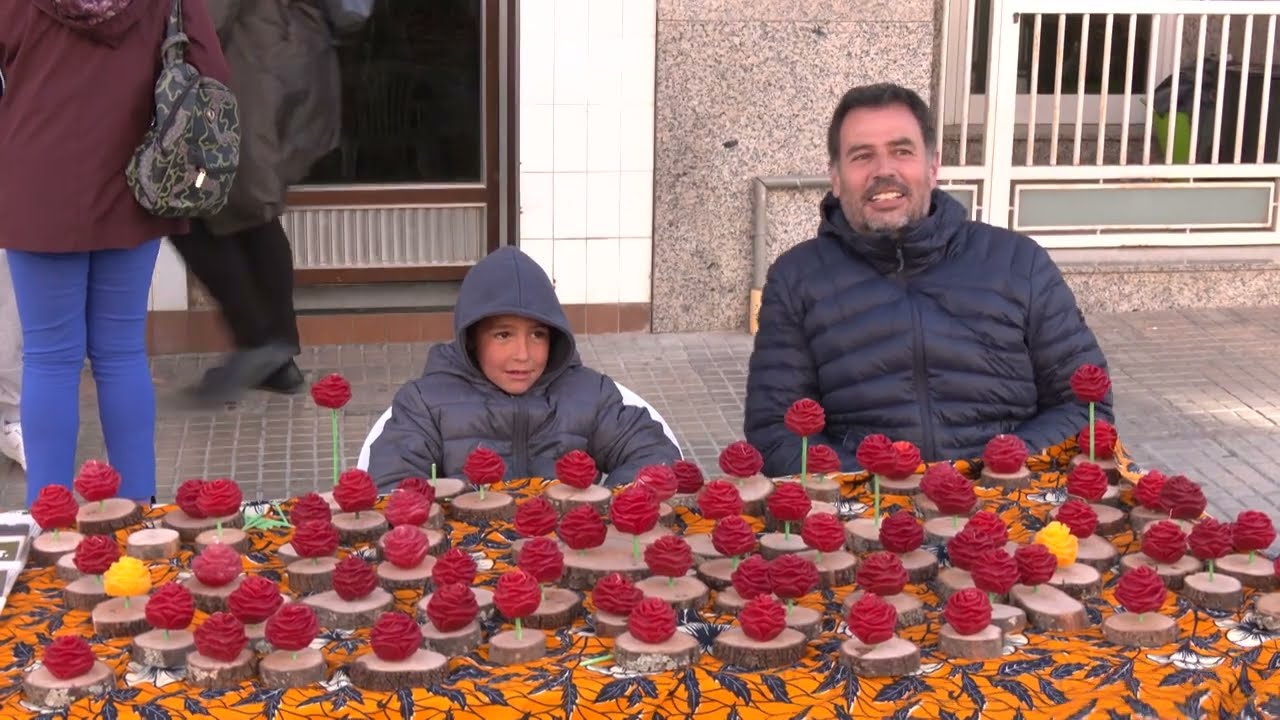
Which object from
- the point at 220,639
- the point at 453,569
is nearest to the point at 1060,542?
the point at 453,569

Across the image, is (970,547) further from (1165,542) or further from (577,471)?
(577,471)

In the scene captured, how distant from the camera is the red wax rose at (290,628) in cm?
221

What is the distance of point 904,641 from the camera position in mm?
2314

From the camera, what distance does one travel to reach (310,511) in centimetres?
274

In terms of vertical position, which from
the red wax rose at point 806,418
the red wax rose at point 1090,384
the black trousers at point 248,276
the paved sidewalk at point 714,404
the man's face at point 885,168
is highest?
the man's face at point 885,168

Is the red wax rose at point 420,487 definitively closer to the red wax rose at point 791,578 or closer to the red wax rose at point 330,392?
the red wax rose at point 330,392

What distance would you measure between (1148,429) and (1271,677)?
13.7 ft

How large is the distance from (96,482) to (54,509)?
0.27ft

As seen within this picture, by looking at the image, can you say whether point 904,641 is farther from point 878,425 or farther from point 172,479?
point 172,479

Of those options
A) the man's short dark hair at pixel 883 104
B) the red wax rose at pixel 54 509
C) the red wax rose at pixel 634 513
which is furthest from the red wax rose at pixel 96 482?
the man's short dark hair at pixel 883 104

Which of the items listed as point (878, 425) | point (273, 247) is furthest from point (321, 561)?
point (273, 247)

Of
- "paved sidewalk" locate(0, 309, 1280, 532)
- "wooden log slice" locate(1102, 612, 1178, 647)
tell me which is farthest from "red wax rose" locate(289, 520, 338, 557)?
"paved sidewalk" locate(0, 309, 1280, 532)

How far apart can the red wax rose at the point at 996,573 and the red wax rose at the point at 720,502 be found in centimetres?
42

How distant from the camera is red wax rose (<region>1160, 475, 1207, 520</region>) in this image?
2779mm
